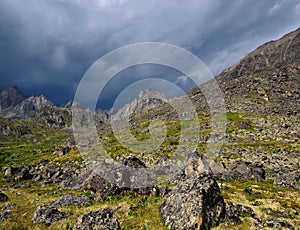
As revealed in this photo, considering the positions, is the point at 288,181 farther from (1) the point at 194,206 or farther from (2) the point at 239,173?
(1) the point at 194,206

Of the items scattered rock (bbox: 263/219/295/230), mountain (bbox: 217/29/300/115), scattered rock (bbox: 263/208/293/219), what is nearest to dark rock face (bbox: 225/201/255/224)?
scattered rock (bbox: 263/219/295/230)

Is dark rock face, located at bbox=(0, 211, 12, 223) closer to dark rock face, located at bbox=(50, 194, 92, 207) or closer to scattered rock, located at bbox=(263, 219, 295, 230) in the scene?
dark rock face, located at bbox=(50, 194, 92, 207)

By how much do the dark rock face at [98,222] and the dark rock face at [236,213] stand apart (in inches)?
342

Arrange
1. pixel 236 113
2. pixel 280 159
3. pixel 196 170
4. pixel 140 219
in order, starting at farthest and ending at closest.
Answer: pixel 236 113 < pixel 280 159 < pixel 196 170 < pixel 140 219

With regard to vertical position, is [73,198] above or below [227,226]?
above

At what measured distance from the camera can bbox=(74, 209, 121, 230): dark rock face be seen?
16609 millimetres

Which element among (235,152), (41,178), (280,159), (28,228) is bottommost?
(280,159)

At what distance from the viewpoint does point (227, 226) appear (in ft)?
56.4

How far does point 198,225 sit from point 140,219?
188 inches

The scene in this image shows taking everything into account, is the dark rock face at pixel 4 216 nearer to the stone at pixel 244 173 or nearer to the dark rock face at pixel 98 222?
the dark rock face at pixel 98 222

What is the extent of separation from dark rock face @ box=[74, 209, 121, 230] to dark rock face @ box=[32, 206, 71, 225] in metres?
3.67

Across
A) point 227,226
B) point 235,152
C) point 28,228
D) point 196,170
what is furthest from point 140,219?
point 235,152

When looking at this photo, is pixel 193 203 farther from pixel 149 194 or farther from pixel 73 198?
pixel 73 198

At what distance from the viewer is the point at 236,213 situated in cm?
1925
